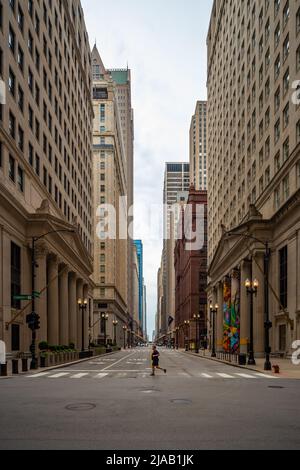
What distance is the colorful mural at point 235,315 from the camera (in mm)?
56750

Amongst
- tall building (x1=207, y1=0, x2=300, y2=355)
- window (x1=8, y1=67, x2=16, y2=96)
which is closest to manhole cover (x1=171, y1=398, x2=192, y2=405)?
tall building (x1=207, y1=0, x2=300, y2=355)

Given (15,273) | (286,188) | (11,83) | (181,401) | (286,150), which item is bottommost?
(181,401)

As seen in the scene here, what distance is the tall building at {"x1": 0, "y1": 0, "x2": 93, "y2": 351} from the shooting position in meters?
38.8

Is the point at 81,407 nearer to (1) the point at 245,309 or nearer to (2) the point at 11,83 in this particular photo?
(2) the point at 11,83

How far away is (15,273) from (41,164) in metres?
13.9

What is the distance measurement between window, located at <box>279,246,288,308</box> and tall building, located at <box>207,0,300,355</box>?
0.32 ft

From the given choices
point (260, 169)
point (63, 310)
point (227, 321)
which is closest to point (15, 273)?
point (63, 310)

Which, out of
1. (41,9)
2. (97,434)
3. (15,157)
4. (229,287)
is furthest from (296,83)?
(97,434)

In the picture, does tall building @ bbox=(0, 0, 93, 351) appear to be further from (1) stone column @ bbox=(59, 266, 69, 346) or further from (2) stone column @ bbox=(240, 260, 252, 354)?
(2) stone column @ bbox=(240, 260, 252, 354)

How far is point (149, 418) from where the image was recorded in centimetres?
Answer: 1170

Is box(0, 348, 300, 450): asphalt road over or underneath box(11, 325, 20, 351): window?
over

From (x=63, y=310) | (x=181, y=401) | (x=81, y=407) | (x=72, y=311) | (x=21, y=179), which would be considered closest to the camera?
(x=81, y=407)
